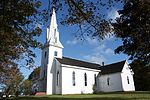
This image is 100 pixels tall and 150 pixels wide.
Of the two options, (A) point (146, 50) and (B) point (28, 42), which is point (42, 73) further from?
(B) point (28, 42)

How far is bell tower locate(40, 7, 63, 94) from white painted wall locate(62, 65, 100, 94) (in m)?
3.45

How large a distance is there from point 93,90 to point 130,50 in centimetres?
2771

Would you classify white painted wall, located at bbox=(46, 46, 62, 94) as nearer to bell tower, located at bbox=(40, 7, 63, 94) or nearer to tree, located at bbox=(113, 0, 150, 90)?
bell tower, located at bbox=(40, 7, 63, 94)

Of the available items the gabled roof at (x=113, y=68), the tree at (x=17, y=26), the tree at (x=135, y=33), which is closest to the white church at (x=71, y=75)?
the gabled roof at (x=113, y=68)

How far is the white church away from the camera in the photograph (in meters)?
42.4

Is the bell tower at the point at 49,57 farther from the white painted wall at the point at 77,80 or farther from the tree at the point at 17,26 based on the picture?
the tree at the point at 17,26

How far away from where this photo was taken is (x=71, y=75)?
4334 cm

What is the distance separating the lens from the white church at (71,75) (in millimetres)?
42375

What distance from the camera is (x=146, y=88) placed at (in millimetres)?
50844

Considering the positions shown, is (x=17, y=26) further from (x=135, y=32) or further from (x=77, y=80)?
(x=77, y=80)

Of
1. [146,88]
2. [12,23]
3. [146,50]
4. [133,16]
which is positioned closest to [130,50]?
[146,50]

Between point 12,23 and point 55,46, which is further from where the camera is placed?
point 55,46

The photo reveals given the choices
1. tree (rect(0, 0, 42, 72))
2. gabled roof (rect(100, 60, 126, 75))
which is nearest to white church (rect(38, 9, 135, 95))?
gabled roof (rect(100, 60, 126, 75))

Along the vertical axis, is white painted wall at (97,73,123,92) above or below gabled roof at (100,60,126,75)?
below
